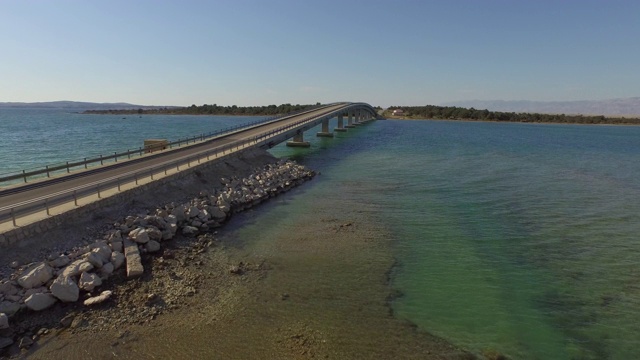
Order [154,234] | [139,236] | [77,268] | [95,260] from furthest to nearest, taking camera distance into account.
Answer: [154,234] → [139,236] → [95,260] → [77,268]

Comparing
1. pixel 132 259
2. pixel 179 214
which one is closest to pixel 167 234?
pixel 179 214

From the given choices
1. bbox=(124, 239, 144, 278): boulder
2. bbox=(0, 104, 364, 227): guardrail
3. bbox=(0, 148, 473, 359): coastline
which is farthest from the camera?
bbox=(0, 104, 364, 227): guardrail

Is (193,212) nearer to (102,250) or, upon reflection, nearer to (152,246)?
(152,246)

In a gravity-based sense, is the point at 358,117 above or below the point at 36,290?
above

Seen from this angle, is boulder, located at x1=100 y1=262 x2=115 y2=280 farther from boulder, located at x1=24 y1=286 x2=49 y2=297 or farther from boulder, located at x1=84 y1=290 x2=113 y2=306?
boulder, located at x1=24 y1=286 x2=49 y2=297

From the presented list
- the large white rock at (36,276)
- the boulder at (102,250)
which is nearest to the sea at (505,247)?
the boulder at (102,250)

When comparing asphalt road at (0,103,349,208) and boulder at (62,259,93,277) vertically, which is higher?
asphalt road at (0,103,349,208)

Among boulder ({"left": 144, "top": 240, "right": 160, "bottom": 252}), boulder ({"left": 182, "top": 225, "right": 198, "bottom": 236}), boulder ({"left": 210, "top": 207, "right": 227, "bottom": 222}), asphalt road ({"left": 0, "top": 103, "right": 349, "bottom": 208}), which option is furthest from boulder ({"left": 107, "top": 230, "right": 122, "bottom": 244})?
boulder ({"left": 210, "top": 207, "right": 227, "bottom": 222})
